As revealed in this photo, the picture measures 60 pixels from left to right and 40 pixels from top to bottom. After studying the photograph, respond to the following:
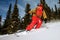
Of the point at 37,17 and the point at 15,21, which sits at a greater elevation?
the point at 37,17

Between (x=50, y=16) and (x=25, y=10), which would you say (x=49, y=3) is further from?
(x=25, y=10)

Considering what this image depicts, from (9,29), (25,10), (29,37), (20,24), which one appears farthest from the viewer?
(25,10)

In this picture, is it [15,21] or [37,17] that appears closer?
[37,17]

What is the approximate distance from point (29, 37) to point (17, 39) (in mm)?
174

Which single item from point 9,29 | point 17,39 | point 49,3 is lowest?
point 9,29

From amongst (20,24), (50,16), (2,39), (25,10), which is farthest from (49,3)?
(2,39)

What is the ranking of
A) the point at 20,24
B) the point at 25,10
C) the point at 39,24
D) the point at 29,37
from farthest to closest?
1. the point at 25,10
2. the point at 20,24
3. the point at 39,24
4. the point at 29,37

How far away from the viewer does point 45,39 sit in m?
1.84

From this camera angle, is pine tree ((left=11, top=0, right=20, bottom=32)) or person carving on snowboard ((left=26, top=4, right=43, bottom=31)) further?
pine tree ((left=11, top=0, right=20, bottom=32))

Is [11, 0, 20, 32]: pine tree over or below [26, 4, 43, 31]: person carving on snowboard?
below

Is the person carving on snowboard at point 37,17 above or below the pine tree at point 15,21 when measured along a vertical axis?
above

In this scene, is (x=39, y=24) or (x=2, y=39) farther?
(x=39, y=24)

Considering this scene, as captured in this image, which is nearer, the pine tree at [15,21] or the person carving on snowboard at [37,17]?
the person carving on snowboard at [37,17]

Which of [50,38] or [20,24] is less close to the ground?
[50,38]
